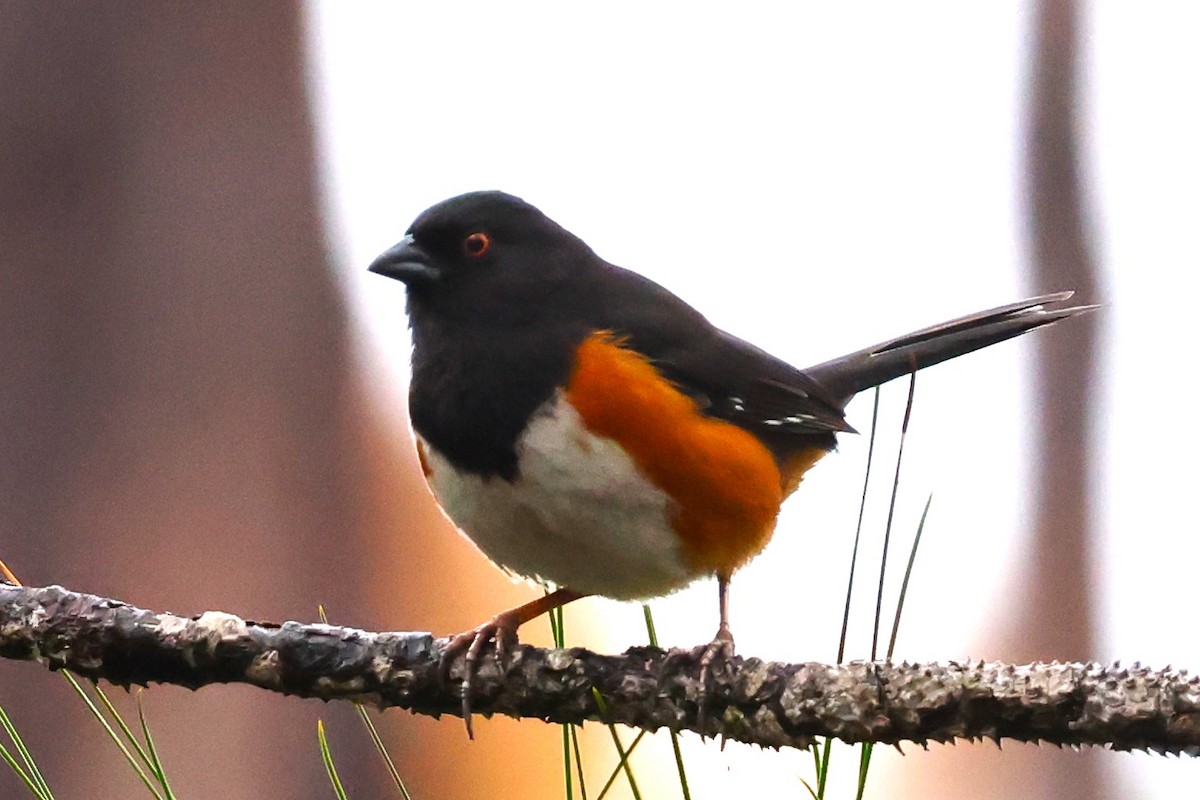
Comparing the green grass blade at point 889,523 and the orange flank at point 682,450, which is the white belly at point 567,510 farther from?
the green grass blade at point 889,523

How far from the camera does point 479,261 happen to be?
217cm

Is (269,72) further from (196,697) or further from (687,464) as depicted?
(687,464)

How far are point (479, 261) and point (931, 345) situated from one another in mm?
952

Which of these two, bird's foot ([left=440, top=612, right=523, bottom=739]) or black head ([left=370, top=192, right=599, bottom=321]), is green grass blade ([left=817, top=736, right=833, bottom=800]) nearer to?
bird's foot ([left=440, top=612, right=523, bottom=739])

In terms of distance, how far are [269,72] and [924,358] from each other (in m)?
2.15

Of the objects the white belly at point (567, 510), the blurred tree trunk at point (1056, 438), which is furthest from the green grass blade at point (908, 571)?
the blurred tree trunk at point (1056, 438)

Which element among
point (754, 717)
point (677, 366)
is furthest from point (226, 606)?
point (754, 717)

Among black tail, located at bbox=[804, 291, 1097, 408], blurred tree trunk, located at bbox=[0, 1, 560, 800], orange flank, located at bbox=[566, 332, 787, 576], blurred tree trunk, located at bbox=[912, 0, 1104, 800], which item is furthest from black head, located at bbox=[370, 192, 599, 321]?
blurred tree trunk, located at bbox=[912, 0, 1104, 800]

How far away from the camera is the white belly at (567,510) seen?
185 centimetres

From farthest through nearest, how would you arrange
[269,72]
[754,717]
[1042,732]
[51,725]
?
[269,72] → [51,725] → [754,717] → [1042,732]

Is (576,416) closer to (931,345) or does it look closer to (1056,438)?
(931,345)

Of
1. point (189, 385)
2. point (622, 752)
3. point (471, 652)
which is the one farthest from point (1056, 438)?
point (622, 752)

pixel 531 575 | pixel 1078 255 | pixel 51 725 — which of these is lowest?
pixel 51 725

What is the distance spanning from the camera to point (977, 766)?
376 centimetres
